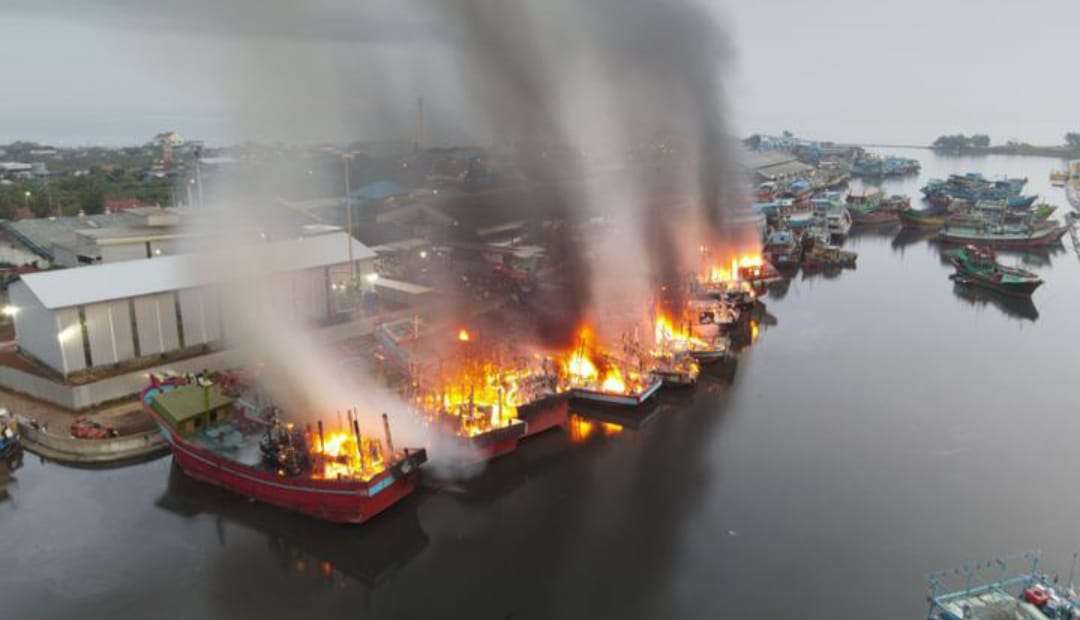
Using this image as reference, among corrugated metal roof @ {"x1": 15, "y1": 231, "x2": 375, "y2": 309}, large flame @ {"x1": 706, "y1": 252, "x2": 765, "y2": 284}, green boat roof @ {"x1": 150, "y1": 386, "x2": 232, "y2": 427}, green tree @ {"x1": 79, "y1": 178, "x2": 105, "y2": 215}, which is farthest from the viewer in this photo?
green tree @ {"x1": 79, "y1": 178, "x2": 105, "y2": 215}

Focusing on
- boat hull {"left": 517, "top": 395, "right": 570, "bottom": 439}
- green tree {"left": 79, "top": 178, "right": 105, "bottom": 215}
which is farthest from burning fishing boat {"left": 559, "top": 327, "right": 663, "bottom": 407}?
green tree {"left": 79, "top": 178, "right": 105, "bottom": 215}

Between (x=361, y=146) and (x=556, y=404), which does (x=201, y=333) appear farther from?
(x=361, y=146)

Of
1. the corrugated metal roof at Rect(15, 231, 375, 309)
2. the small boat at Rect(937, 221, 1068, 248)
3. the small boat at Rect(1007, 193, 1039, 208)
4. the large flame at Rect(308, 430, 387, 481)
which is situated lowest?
the large flame at Rect(308, 430, 387, 481)

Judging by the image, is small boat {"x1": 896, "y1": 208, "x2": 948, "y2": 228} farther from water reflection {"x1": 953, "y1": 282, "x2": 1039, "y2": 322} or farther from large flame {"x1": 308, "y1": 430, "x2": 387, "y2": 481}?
large flame {"x1": 308, "y1": 430, "x2": 387, "y2": 481}

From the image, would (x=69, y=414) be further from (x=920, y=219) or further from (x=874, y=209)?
(x=874, y=209)

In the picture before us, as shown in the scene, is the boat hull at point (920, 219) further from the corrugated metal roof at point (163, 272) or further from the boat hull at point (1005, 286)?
the corrugated metal roof at point (163, 272)

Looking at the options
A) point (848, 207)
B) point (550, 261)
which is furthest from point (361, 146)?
point (848, 207)
